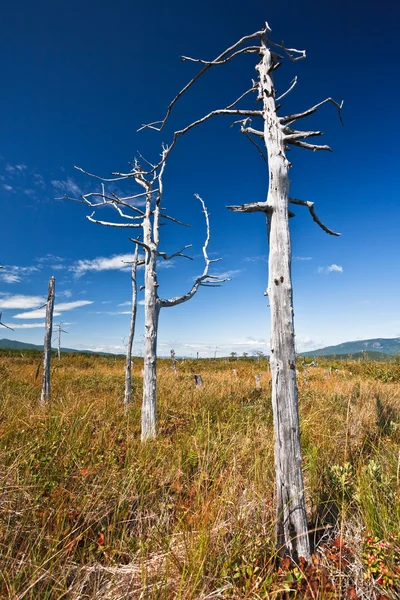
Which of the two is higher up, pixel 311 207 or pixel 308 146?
pixel 308 146

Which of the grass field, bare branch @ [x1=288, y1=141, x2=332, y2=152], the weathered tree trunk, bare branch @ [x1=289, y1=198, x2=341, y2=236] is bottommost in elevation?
the grass field

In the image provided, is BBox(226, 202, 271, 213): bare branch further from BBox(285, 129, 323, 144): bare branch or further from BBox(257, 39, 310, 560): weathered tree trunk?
BBox(285, 129, 323, 144): bare branch

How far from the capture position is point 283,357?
291cm

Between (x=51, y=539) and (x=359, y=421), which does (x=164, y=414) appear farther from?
(x=51, y=539)

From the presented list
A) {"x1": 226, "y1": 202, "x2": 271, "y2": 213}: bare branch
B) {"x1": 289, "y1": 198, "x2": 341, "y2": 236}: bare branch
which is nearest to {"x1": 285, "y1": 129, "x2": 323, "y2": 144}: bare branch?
{"x1": 289, "y1": 198, "x2": 341, "y2": 236}: bare branch

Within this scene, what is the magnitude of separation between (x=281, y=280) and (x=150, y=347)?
430 centimetres

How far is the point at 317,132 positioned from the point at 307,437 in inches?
186

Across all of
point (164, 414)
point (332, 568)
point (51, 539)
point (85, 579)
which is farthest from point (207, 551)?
point (164, 414)

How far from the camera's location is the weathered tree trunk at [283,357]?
2.61 m

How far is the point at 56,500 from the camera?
9.77ft

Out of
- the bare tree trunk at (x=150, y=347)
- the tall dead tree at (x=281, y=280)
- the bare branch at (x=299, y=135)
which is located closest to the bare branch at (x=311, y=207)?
the tall dead tree at (x=281, y=280)

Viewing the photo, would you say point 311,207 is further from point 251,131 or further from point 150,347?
point 150,347

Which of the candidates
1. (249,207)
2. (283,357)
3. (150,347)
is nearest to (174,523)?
(283,357)

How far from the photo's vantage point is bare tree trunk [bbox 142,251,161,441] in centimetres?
620
